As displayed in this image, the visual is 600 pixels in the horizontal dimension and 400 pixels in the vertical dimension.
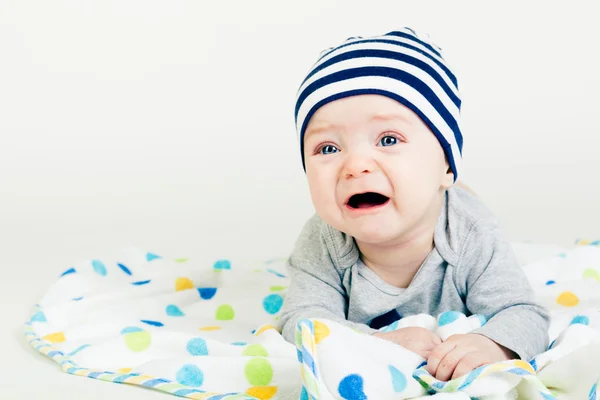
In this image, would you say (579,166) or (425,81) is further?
(579,166)

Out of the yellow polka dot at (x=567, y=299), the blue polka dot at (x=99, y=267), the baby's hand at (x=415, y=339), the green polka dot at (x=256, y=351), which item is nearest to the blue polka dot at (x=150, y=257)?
the blue polka dot at (x=99, y=267)

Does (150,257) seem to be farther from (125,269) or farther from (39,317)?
(39,317)

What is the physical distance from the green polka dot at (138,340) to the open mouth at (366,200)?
1.93ft

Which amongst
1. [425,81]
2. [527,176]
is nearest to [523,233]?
[527,176]

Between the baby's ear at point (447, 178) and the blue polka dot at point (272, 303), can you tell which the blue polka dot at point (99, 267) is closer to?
the blue polka dot at point (272, 303)

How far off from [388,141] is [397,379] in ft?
1.73

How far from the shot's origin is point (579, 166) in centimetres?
397

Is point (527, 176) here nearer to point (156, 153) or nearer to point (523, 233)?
point (523, 233)

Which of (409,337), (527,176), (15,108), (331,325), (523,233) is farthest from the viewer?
(15,108)

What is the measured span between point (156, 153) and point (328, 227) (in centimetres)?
200

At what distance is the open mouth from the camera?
6.72ft

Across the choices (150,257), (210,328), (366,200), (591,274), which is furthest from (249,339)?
(591,274)

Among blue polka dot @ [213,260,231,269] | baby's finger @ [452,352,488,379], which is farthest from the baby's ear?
blue polka dot @ [213,260,231,269]

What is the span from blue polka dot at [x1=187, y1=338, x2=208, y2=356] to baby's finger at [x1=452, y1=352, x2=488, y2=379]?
0.62 metres
